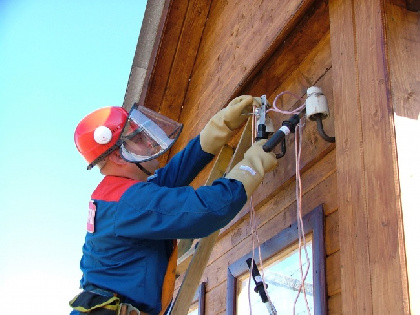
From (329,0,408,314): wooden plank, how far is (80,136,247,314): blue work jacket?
519mm

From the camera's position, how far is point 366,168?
1.96m

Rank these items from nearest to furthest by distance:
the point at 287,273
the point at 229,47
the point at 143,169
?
the point at 287,273, the point at 143,169, the point at 229,47

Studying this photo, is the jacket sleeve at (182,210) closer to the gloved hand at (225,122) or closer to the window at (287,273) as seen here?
the window at (287,273)

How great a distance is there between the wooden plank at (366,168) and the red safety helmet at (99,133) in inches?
47.3

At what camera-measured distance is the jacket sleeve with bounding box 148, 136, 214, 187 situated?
3.08 meters

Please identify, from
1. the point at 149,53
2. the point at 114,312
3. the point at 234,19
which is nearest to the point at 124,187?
the point at 114,312

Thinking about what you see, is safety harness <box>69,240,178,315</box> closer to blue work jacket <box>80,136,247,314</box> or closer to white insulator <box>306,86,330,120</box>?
blue work jacket <box>80,136,247,314</box>

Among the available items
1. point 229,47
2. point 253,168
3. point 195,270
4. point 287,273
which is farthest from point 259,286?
point 229,47

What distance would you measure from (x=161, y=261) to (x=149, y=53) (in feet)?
9.64

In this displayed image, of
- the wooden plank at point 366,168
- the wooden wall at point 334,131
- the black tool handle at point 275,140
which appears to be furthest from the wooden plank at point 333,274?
the black tool handle at point 275,140

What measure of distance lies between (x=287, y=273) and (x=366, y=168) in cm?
101

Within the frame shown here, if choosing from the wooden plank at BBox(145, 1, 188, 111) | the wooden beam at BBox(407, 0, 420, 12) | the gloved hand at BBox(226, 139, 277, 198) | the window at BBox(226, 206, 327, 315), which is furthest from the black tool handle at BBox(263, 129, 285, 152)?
the wooden plank at BBox(145, 1, 188, 111)

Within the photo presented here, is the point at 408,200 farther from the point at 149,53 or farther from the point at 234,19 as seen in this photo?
the point at 149,53

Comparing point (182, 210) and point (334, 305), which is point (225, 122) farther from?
point (334, 305)
